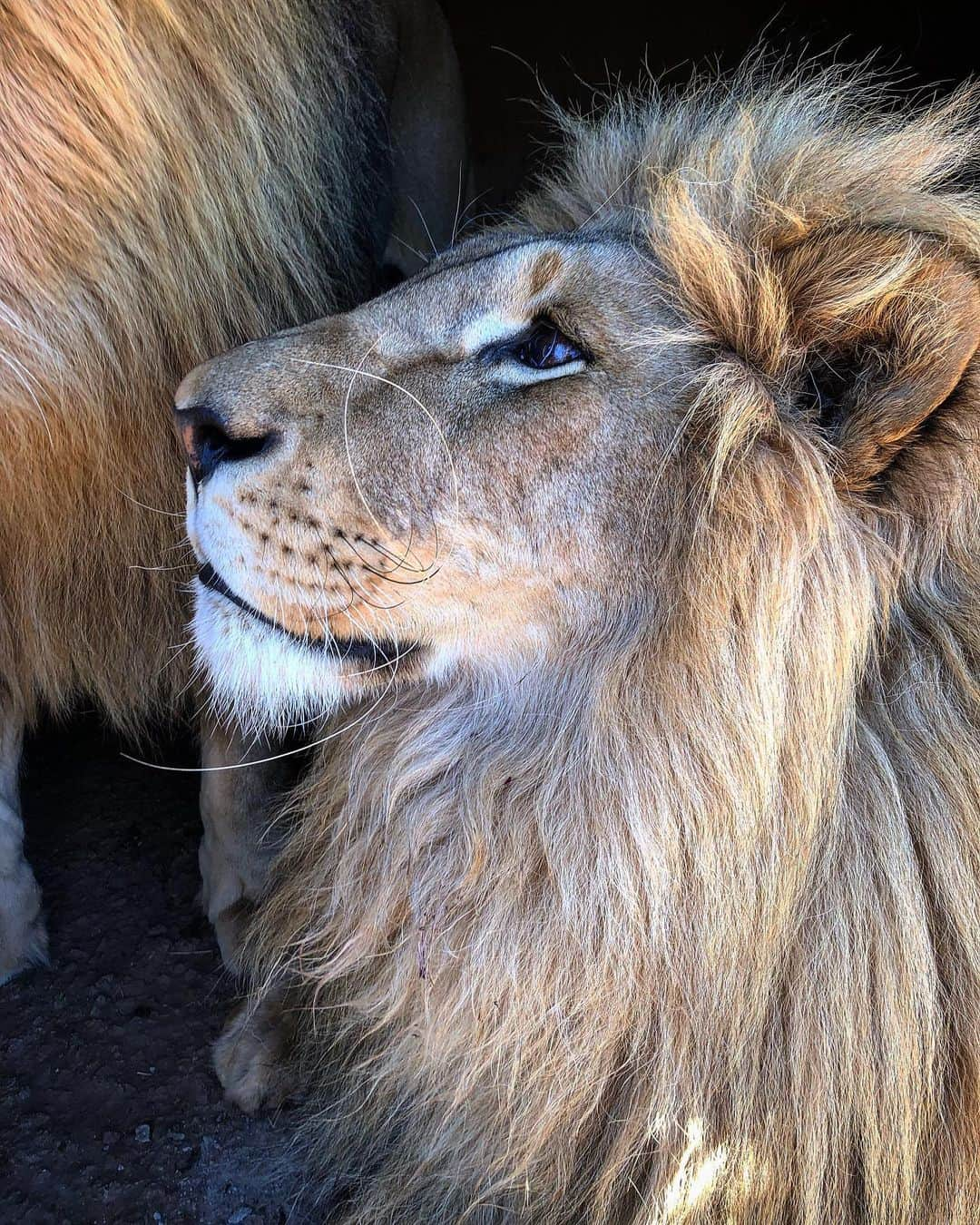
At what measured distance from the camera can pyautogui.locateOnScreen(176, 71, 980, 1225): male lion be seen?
1364 mm

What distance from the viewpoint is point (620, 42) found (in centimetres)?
457

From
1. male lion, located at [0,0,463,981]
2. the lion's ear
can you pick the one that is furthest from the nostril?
the lion's ear

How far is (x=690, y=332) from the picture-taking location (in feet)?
4.70

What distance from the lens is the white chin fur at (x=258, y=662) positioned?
1.47 meters

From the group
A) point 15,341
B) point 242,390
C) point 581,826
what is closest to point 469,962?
point 581,826

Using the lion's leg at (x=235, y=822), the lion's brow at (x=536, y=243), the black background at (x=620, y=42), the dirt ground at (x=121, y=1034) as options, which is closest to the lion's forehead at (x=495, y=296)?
the lion's brow at (x=536, y=243)

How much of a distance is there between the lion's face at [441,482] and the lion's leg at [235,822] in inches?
21.6

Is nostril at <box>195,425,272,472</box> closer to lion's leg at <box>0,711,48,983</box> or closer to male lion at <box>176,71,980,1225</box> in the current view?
male lion at <box>176,71,980,1225</box>

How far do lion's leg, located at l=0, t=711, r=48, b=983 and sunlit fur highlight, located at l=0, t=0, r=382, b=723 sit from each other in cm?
7

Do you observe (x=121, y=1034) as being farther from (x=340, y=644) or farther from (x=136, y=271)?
(x=136, y=271)

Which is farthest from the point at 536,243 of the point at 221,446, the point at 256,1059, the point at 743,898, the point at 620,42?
the point at 620,42

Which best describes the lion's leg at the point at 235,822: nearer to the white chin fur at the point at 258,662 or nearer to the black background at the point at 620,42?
the white chin fur at the point at 258,662

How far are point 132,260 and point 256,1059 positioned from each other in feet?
3.95

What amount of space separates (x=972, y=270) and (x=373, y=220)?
128cm
